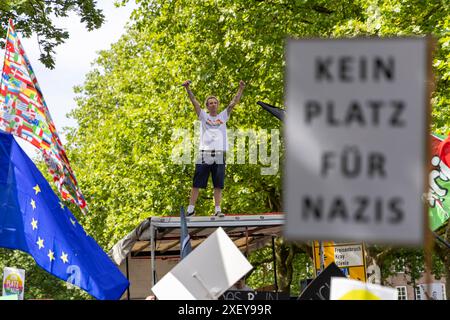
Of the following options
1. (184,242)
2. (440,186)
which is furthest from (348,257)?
(184,242)

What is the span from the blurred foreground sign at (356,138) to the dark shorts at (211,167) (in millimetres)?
9027

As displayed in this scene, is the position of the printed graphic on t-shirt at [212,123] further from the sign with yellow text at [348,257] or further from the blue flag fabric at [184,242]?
the sign with yellow text at [348,257]

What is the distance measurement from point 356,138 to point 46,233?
7.38 meters

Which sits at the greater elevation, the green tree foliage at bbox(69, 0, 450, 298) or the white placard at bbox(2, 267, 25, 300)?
the green tree foliage at bbox(69, 0, 450, 298)

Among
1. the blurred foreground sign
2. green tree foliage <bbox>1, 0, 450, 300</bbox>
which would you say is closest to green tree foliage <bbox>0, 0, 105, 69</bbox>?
green tree foliage <bbox>1, 0, 450, 300</bbox>

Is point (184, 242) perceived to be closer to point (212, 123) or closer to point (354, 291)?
point (212, 123)

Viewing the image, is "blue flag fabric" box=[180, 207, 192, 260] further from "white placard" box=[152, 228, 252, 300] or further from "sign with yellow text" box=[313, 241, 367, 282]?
"sign with yellow text" box=[313, 241, 367, 282]

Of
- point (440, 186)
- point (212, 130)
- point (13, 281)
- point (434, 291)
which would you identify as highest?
point (212, 130)

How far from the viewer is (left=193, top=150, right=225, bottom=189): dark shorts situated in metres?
13.4

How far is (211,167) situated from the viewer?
1362 cm

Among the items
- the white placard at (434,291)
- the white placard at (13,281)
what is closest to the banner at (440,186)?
the white placard at (434,291)

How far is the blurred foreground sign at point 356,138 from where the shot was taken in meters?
4.23

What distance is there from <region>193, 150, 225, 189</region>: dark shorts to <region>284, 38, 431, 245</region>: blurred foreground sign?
355 inches

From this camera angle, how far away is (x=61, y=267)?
11.1m
